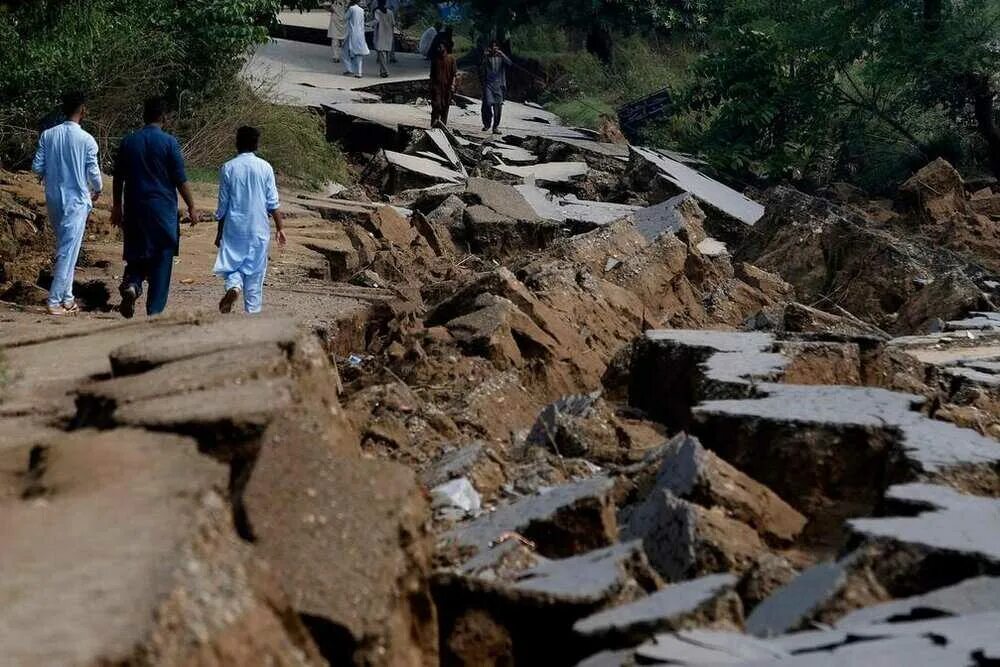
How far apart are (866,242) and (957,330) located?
296cm

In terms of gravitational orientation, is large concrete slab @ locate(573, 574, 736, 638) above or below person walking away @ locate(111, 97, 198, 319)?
above

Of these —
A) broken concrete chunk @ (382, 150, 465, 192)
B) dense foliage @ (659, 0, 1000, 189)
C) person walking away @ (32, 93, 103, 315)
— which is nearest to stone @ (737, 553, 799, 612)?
person walking away @ (32, 93, 103, 315)

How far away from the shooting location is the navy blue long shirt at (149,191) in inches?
332

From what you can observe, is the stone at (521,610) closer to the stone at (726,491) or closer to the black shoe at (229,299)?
the stone at (726,491)

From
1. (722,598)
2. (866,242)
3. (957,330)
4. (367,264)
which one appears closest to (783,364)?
(722,598)

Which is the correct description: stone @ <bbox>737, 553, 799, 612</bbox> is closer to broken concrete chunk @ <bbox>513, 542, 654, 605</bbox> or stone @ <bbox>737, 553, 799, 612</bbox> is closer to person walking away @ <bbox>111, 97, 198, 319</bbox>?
broken concrete chunk @ <bbox>513, 542, 654, 605</bbox>

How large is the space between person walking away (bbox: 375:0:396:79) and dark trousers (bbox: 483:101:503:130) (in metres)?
3.39

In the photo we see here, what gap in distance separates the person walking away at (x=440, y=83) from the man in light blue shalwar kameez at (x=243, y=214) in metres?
11.5

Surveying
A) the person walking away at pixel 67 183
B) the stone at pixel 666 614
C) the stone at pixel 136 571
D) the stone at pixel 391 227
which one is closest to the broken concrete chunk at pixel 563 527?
the stone at pixel 666 614

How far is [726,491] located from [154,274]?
4586 millimetres

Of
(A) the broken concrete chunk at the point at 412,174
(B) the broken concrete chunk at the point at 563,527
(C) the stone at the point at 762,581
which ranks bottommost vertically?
(A) the broken concrete chunk at the point at 412,174

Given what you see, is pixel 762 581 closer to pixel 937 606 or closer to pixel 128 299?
pixel 937 606

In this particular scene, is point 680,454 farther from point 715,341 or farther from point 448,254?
point 448,254

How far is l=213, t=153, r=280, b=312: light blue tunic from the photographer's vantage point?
8.51m
